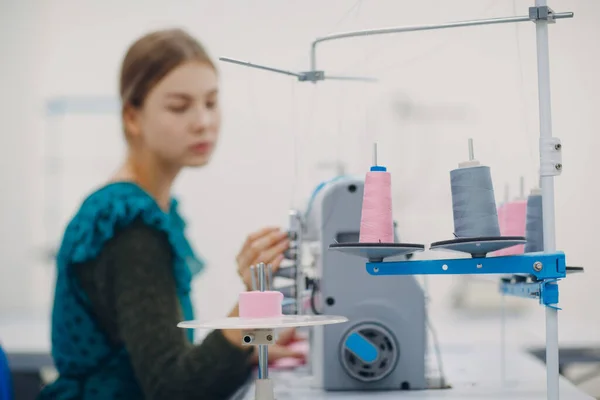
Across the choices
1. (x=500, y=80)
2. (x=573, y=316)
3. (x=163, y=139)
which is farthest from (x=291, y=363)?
(x=573, y=316)

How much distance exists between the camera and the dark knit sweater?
4.33ft

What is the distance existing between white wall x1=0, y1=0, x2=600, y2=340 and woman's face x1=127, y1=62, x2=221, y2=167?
14cm

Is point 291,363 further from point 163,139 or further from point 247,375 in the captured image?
point 163,139

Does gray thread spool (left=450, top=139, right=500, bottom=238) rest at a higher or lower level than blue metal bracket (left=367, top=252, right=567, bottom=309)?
higher

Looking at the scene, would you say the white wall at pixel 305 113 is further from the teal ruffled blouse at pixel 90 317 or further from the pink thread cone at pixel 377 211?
the teal ruffled blouse at pixel 90 317

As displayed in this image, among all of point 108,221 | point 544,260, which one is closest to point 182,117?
point 108,221

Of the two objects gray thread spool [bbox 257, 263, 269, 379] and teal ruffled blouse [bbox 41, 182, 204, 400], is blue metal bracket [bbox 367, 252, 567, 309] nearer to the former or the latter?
gray thread spool [bbox 257, 263, 269, 379]

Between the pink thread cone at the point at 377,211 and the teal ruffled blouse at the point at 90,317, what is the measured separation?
0.57 meters

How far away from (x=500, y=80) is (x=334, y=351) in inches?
23.3

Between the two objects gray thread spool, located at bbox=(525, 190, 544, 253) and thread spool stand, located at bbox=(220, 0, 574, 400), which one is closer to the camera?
thread spool stand, located at bbox=(220, 0, 574, 400)

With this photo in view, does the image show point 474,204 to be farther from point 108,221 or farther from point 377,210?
point 108,221

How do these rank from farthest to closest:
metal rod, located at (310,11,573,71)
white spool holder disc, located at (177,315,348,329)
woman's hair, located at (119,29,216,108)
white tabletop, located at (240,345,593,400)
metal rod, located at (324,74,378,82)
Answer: woman's hair, located at (119,29,216,108), metal rod, located at (324,74,378,82), white tabletop, located at (240,345,593,400), metal rod, located at (310,11,573,71), white spool holder disc, located at (177,315,348,329)

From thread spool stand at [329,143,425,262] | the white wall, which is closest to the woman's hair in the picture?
the white wall

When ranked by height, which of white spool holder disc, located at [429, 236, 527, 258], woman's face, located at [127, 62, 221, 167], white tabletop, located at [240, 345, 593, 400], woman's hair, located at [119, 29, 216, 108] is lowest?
white tabletop, located at [240, 345, 593, 400]
